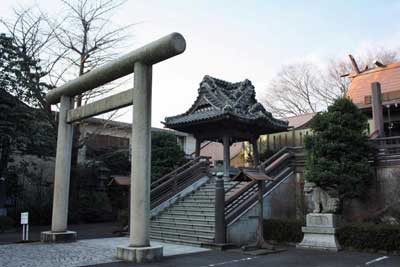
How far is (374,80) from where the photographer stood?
21281mm

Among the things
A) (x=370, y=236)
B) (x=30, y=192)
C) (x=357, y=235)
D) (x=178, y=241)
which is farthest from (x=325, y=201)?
(x=30, y=192)

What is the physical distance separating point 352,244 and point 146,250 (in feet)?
19.9

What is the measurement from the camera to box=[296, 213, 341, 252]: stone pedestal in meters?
11.4

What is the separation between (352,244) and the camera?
1118 cm

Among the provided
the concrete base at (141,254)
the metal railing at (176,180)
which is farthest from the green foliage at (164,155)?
the concrete base at (141,254)

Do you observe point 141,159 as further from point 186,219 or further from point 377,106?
point 377,106

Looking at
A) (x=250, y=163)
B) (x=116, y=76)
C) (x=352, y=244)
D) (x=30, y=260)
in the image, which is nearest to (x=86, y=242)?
(x=30, y=260)

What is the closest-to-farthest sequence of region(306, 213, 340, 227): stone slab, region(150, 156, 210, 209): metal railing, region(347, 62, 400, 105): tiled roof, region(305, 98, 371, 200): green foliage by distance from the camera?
region(306, 213, 340, 227): stone slab → region(305, 98, 371, 200): green foliage → region(150, 156, 210, 209): metal railing → region(347, 62, 400, 105): tiled roof

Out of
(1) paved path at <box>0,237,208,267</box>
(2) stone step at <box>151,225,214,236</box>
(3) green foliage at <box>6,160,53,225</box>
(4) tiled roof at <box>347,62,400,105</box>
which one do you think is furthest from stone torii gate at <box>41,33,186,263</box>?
(4) tiled roof at <box>347,62,400,105</box>

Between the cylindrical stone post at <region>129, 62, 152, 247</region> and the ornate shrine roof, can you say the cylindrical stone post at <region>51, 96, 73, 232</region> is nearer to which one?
the cylindrical stone post at <region>129, 62, 152, 247</region>

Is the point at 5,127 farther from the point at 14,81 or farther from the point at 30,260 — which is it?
the point at 30,260

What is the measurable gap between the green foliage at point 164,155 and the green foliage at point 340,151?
26.4 feet

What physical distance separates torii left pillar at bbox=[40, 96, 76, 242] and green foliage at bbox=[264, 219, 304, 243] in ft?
22.0

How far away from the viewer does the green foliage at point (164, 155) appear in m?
19.1
